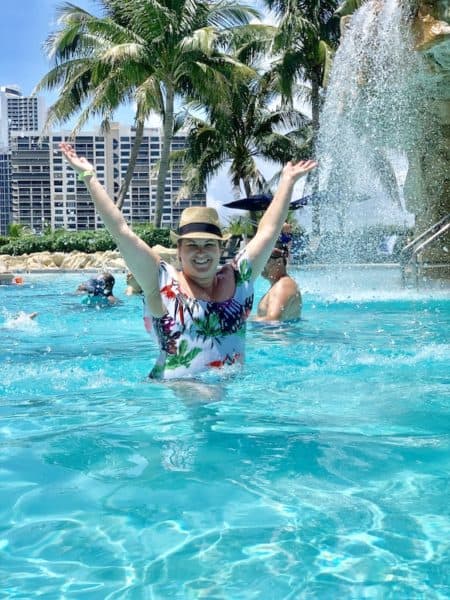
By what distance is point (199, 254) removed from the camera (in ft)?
12.1

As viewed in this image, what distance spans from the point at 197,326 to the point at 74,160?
1.01 metres

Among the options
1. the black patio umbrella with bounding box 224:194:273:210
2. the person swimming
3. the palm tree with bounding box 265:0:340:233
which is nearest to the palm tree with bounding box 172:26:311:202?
the palm tree with bounding box 265:0:340:233

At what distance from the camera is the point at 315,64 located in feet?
88.3

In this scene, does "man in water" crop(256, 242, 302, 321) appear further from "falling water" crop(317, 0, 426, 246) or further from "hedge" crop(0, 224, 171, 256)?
"hedge" crop(0, 224, 171, 256)

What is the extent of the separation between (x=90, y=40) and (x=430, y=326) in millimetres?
20690

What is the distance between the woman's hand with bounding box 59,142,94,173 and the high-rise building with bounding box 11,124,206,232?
359 ft

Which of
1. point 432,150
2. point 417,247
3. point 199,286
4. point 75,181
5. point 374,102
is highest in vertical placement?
point 75,181

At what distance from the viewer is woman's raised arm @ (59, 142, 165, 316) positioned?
3416 mm

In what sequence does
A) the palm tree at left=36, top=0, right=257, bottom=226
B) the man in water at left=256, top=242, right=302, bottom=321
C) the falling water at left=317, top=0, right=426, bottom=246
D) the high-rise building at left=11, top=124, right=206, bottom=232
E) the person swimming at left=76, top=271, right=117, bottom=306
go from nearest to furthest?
the man in water at left=256, top=242, right=302, bottom=321 → the person swimming at left=76, top=271, right=117, bottom=306 → the falling water at left=317, top=0, right=426, bottom=246 → the palm tree at left=36, top=0, right=257, bottom=226 → the high-rise building at left=11, top=124, right=206, bottom=232

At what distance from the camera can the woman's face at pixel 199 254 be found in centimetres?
368

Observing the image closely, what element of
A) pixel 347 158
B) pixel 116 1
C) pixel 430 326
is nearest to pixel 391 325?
pixel 430 326

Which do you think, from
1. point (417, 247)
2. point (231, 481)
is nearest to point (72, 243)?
point (417, 247)

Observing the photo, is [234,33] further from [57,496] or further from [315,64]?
[57,496]

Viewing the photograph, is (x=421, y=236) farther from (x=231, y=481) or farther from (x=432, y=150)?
(x=231, y=481)
